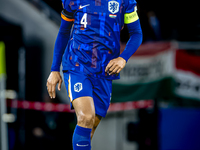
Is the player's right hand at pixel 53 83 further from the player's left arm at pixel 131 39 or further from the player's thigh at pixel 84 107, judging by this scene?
the player's left arm at pixel 131 39

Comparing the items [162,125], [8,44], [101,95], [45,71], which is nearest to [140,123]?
[162,125]

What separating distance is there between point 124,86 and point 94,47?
405 centimetres

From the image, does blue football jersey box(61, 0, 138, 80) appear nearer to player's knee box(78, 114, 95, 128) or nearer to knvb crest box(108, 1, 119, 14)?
knvb crest box(108, 1, 119, 14)

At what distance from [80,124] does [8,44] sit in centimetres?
547

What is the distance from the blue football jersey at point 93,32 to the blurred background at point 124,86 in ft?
11.9

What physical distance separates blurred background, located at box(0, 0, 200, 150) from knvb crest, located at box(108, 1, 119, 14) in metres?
3.64

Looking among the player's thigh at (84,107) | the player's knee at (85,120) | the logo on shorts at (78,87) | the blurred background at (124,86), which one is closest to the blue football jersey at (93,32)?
the logo on shorts at (78,87)

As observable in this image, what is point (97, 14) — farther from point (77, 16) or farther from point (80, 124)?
point (80, 124)

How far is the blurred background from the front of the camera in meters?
6.41

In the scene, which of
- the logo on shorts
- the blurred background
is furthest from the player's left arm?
the blurred background

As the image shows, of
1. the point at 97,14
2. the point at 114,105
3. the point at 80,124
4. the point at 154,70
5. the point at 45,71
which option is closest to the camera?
the point at 80,124

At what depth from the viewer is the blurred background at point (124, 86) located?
641 centimetres

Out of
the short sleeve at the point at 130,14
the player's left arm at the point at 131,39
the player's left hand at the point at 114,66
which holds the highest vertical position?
the short sleeve at the point at 130,14

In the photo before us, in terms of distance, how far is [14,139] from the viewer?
24.4 feet
